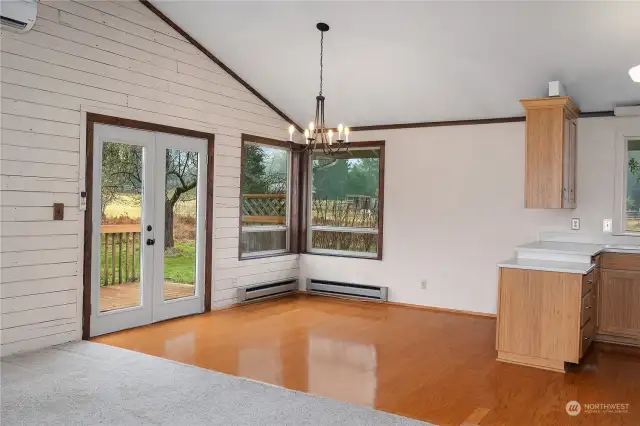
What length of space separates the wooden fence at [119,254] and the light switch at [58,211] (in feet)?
1.57

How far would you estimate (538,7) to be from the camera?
14.3ft

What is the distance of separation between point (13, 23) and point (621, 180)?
571cm

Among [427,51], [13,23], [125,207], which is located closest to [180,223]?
[125,207]

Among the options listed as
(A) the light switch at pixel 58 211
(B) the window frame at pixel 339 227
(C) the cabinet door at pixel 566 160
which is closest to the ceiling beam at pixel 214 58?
(B) the window frame at pixel 339 227

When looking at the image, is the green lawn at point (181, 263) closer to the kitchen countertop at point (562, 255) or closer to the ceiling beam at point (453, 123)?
the ceiling beam at point (453, 123)

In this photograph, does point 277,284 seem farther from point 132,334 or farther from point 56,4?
point 56,4

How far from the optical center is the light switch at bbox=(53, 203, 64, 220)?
15.4 ft

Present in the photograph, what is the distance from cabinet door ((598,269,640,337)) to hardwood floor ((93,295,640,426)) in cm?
22

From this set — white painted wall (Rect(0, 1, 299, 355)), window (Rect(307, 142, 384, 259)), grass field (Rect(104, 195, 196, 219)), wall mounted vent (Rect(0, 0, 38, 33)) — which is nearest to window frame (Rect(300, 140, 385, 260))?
window (Rect(307, 142, 384, 259))

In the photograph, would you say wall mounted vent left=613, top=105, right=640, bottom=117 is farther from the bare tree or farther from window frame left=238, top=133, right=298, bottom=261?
the bare tree

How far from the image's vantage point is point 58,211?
15.5ft

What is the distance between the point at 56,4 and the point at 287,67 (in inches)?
95.2

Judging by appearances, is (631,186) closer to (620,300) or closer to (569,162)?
(569,162)

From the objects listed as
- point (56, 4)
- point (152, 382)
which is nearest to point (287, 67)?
point (56, 4)
